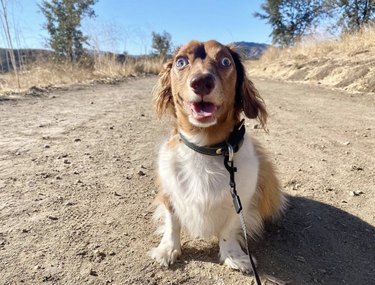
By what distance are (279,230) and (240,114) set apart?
909mm

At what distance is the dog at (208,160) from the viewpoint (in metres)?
2.23

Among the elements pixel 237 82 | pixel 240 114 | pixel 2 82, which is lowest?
pixel 2 82

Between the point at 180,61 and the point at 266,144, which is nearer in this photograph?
the point at 180,61

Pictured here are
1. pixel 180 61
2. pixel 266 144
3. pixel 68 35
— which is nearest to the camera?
pixel 180 61

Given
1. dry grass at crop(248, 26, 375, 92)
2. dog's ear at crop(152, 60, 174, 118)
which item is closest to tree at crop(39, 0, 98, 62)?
dry grass at crop(248, 26, 375, 92)

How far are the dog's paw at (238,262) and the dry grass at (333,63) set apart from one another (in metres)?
4.74

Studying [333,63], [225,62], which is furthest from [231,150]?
[333,63]

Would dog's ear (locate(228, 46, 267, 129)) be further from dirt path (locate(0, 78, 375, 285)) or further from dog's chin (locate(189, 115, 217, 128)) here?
dirt path (locate(0, 78, 375, 285))

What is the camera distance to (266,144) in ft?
15.1

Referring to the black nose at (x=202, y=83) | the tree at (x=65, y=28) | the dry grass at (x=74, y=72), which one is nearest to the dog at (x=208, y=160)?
the black nose at (x=202, y=83)

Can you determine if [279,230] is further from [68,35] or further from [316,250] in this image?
[68,35]

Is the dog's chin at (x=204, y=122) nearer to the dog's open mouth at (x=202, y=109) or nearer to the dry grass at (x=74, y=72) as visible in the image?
the dog's open mouth at (x=202, y=109)

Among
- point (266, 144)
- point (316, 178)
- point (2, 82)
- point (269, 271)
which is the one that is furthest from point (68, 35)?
point (269, 271)

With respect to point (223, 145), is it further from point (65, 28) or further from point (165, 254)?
point (65, 28)
